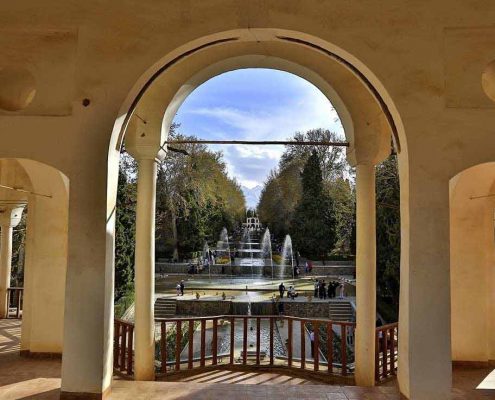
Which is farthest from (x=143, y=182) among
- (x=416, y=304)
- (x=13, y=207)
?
(x=13, y=207)

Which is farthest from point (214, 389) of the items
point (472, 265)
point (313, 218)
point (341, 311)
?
point (313, 218)

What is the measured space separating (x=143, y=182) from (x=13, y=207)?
18.2 feet

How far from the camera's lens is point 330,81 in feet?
21.1

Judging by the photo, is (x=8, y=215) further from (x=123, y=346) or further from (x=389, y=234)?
(x=389, y=234)

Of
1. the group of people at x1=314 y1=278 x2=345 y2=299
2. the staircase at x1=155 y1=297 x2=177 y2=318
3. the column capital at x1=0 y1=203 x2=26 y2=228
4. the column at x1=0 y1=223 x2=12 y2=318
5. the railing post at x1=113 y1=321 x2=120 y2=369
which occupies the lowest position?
the staircase at x1=155 y1=297 x2=177 y2=318

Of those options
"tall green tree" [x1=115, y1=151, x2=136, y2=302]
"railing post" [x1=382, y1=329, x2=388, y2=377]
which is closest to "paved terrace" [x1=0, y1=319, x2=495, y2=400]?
"railing post" [x1=382, y1=329, x2=388, y2=377]

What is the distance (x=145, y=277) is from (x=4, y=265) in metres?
5.81

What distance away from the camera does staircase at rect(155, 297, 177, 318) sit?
1483cm

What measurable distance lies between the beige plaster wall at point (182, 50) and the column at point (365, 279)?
5.09ft

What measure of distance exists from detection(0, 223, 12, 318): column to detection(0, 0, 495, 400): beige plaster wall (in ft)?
21.4

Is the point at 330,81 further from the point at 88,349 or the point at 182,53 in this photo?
the point at 88,349

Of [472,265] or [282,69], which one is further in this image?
[282,69]

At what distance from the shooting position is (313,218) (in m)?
28.3

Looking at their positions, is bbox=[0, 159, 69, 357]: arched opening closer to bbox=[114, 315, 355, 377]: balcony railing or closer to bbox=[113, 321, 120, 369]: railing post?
bbox=[113, 321, 120, 369]: railing post
